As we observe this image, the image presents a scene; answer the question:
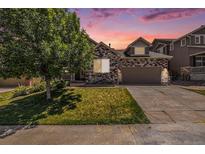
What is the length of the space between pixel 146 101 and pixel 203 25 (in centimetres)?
2361

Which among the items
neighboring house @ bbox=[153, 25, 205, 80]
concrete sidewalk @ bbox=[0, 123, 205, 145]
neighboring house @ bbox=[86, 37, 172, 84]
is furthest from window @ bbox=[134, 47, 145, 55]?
concrete sidewalk @ bbox=[0, 123, 205, 145]

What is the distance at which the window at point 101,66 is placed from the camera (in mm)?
27766

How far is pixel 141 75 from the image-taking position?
30359 mm

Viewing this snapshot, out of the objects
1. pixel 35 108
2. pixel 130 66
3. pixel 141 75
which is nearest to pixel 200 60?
pixel 141 75

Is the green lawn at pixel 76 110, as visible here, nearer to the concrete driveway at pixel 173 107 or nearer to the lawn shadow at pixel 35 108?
the lawn shadow at pixel 35 108

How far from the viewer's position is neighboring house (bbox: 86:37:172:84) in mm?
27812

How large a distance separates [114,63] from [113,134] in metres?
18.4

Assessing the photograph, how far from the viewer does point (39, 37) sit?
14.5 m

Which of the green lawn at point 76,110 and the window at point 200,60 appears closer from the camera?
the green lawn at point 76,110

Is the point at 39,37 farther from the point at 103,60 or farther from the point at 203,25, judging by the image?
the point at 203,25

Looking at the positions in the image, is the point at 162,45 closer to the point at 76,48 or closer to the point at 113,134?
the point at 76,48

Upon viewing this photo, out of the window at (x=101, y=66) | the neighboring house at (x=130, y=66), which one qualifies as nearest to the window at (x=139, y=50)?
the neighboring house at (x=130, y=66)

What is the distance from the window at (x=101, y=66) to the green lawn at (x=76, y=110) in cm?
912
